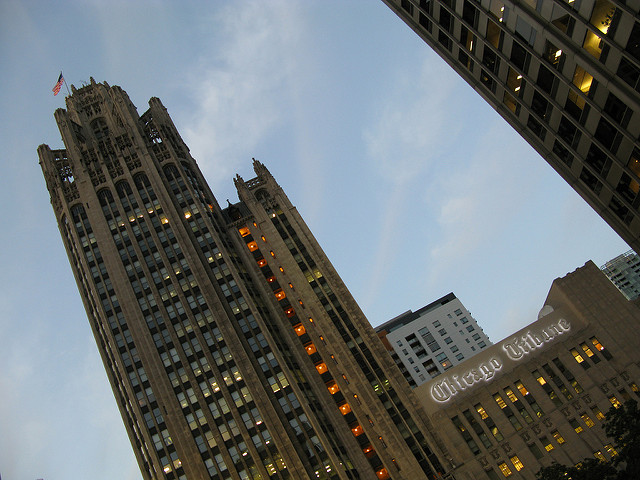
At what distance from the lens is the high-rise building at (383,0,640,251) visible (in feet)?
121

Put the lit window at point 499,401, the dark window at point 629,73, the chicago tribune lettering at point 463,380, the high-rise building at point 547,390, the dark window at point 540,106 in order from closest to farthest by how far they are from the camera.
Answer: the dark window at point 629,73, the dark window at point 540,106, the high-rise building at point 547,390, the lit window at point 499,401, the chicago tribune lettering at point 463,380

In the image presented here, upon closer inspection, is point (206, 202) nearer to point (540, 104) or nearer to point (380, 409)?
point (380, 409)

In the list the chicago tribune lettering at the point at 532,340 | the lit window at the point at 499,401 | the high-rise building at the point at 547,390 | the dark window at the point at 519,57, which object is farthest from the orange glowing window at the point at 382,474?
the dark window at the point at 519,57

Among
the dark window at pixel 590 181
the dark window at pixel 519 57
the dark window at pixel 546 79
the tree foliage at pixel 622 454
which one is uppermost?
the dark window at pixel 519 57

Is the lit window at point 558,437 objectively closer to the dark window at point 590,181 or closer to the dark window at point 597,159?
the dark window at point 590,181

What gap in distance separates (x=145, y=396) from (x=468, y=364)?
57907 mm


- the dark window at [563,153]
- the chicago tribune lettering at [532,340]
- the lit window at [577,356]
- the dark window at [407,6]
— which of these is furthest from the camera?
the chicago tribune lettering at [532,340]

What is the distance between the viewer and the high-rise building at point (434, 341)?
→ 169m

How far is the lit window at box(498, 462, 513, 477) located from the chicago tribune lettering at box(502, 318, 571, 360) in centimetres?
1870

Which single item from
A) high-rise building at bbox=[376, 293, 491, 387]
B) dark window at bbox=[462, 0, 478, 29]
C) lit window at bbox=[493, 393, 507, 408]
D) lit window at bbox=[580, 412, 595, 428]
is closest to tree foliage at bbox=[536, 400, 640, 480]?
lit window at bbox=[580, 412, 595, 428]

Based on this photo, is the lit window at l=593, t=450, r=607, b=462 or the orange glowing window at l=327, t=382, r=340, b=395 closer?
the lit window at l=593, t=450, r=607, b=462

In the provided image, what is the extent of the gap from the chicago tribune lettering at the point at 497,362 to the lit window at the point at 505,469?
1351 centimetres

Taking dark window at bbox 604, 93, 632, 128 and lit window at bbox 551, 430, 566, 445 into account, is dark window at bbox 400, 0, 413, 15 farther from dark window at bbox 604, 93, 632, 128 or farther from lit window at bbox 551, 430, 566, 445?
lit window at bbox 551, 430, 566, 445

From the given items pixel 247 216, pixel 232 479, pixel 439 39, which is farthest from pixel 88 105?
Result: pixel 439 39
